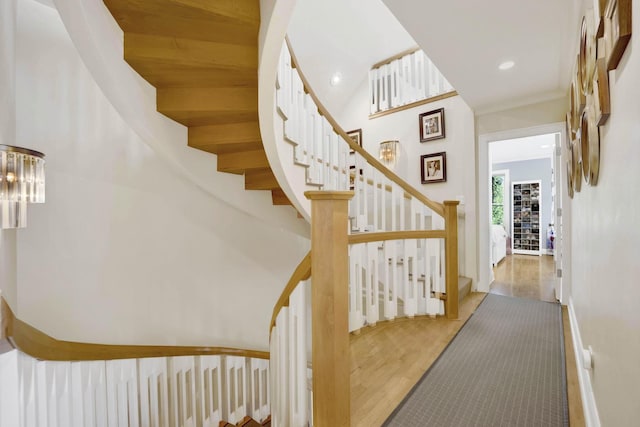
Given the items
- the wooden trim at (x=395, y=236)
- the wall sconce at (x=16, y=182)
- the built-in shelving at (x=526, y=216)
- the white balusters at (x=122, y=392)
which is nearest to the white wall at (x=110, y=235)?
the white balusters at (x=122, y=392)

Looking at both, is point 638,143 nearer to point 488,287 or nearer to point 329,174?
point 329,174

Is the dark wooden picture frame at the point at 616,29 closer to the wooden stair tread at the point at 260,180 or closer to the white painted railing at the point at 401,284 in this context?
the white painted railing at the point at 401,284

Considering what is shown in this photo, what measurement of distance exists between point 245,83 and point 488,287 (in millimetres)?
3532

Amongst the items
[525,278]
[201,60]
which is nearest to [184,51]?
[201,60]

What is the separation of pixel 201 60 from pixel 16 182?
3.52 feet

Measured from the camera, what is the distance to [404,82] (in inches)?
167

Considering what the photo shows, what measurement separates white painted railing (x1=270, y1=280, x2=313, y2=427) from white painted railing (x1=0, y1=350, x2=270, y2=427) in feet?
4.01

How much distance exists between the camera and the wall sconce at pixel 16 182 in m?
1.24

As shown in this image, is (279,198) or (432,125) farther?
(432,125)

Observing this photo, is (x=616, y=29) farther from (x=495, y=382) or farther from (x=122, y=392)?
(x=122, y=392)

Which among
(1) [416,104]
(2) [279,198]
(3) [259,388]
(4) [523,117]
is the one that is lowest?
(3) [259,388]

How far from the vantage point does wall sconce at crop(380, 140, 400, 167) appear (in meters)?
4.15

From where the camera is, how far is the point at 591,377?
131cm

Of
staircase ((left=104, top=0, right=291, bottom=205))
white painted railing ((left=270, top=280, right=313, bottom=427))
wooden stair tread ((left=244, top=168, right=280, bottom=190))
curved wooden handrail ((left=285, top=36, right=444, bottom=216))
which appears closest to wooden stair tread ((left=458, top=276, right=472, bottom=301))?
curved wooden handrail ((left=285, top=36, right=444, bottom=216))
